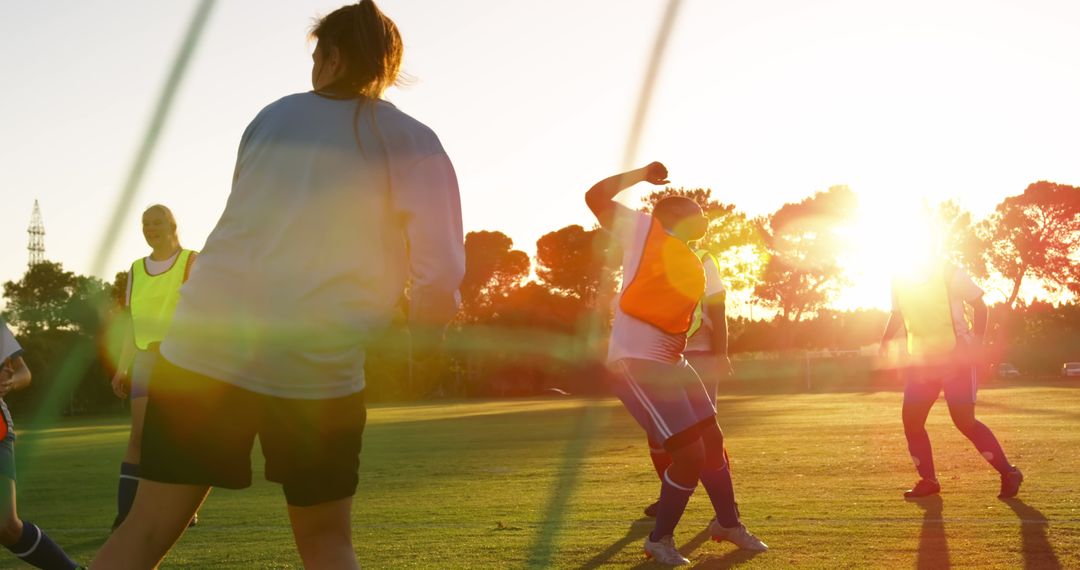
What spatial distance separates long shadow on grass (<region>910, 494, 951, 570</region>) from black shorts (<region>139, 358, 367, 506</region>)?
377cm

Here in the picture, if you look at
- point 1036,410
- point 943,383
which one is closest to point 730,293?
point 1036,410

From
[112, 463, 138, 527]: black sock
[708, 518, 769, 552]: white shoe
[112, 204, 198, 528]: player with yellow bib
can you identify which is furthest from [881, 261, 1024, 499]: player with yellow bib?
[112, 463, 138, 527]: black sock

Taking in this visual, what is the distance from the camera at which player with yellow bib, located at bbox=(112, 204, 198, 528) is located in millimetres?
7066

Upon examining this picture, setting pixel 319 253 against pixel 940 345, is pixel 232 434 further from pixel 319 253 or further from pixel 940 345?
pixel 940 345

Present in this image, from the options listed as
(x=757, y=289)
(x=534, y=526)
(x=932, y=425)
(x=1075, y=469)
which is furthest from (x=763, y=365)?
(x=534, y=526)

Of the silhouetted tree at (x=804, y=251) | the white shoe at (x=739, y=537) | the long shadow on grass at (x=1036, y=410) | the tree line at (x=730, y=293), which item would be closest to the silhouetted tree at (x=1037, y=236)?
the tree line at (x=730, y=293)

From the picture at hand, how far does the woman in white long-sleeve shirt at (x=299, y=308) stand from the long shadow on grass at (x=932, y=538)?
3.77 meters

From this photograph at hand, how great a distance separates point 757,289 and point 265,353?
3174 inches

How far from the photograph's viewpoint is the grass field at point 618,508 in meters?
6.45

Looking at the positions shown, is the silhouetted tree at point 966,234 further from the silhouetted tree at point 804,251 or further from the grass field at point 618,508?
the grass field at point 618,508

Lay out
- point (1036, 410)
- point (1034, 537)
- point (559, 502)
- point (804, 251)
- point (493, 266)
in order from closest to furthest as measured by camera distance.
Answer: point (1034, 537)
point (559, 502)
point (1036, 410)
point (804, 251)
point (493, 266)

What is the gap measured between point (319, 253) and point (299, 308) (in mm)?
140

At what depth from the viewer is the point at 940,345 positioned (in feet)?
30.6

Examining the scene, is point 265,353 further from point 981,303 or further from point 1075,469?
point 1075,469
